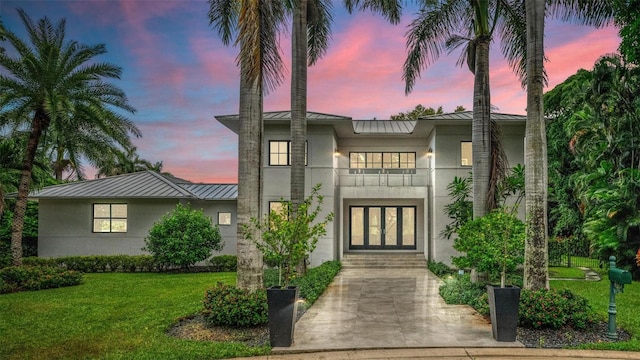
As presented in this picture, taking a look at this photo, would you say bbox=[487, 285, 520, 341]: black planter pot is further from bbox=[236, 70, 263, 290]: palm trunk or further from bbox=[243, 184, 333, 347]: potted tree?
bbox=[236, 70, 263, 290]: palm trunk

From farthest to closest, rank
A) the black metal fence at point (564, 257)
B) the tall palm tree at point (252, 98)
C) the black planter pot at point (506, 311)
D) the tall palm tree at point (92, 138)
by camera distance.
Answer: the black metal fence at point (564, 257), the tall palm tree at point (92, 138), the tall palm tree at point (252, 98), the black planter pot at point (506, 311)

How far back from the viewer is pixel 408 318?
877 centimetres

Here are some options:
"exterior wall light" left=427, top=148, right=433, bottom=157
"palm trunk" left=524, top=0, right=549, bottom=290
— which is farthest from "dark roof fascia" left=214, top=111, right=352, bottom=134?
"palm trunk" left=524, top=0, right=549, bottom=290

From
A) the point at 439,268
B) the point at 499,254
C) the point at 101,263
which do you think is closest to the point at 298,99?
the point at 499,254

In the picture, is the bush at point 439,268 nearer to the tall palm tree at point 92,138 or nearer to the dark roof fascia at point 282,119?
the dark roof fascia at point 282,119

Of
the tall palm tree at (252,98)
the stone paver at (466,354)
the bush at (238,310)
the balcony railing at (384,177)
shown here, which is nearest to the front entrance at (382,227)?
the balcony railing at (384,177)

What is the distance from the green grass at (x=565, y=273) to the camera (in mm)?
15828

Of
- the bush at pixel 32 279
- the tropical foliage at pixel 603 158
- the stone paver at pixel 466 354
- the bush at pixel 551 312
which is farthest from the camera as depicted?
the tropical foliage at pixel 603 158

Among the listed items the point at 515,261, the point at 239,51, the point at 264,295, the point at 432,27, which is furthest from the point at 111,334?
the point at 432,27

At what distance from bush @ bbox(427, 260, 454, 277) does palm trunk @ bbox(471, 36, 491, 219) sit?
4920 mm

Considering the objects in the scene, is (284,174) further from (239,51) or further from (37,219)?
(37,219)

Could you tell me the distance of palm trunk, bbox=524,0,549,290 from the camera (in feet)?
27.2

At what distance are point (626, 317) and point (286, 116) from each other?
13.5 meters

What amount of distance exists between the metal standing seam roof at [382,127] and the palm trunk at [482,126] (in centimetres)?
793
